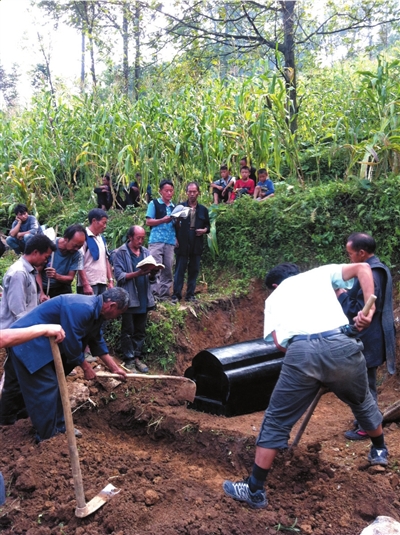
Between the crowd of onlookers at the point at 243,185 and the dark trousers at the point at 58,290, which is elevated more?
the crowd of onlookers at the point at 243,185

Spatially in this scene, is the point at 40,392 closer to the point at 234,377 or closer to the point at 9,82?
the point at 234,377

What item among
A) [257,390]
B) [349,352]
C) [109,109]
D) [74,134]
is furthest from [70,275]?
[74,134]

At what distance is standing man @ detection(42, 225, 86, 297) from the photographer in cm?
515

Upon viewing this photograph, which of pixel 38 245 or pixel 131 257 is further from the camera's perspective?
pixel 131 257

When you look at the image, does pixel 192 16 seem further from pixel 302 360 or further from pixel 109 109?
pixel 302 360

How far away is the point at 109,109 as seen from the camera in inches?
387

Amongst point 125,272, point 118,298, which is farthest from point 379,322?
point 125,272

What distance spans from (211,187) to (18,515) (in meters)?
6.38

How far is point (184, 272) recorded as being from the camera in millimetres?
6898

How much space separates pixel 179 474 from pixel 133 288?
2.37 m

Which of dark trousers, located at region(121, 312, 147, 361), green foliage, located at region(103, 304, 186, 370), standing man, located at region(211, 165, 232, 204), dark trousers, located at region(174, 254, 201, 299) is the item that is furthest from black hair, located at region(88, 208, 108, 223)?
standing man, located at region(211, 165, 232, 204)

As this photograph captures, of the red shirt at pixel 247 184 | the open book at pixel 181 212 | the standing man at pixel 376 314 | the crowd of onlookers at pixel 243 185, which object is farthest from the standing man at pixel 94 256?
the red shirt at pixel 247 184

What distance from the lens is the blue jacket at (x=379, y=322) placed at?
13.4 ft

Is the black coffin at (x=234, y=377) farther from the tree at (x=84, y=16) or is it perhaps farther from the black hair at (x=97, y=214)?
the tree at (x=84, y=16)
